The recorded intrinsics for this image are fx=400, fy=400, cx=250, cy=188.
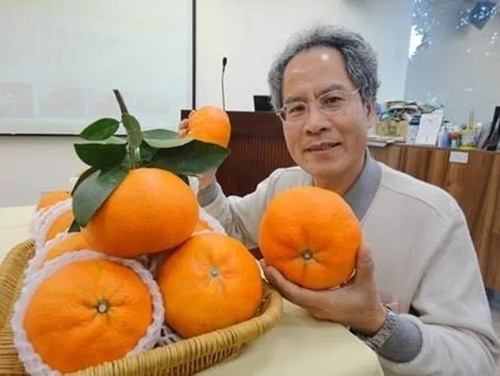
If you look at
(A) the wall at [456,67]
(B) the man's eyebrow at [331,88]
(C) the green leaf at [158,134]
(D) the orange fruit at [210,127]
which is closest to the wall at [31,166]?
(D) the orange fruit at [210,127]

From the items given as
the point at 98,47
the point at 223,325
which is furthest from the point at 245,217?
the point at 98,47

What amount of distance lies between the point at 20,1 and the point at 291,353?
Result: 2.26m

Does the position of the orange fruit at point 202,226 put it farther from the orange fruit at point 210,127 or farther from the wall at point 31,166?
the wall at point 31,166

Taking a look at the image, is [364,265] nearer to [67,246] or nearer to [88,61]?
[67,246]

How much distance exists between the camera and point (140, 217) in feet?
1.16

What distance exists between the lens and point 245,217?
3.47 feet

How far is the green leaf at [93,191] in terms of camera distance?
36 centimetres

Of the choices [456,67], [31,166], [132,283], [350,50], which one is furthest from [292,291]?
[456,67]

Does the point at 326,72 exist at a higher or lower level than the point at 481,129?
higher

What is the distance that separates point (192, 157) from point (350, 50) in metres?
0.48

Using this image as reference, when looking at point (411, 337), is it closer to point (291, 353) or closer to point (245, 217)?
point (291, 353)

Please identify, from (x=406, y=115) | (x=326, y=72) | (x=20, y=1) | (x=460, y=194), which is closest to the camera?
(x=326, y=72)

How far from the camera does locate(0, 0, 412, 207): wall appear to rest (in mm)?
2146

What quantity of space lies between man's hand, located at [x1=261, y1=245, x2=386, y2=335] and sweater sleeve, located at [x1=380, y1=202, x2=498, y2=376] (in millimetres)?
156
